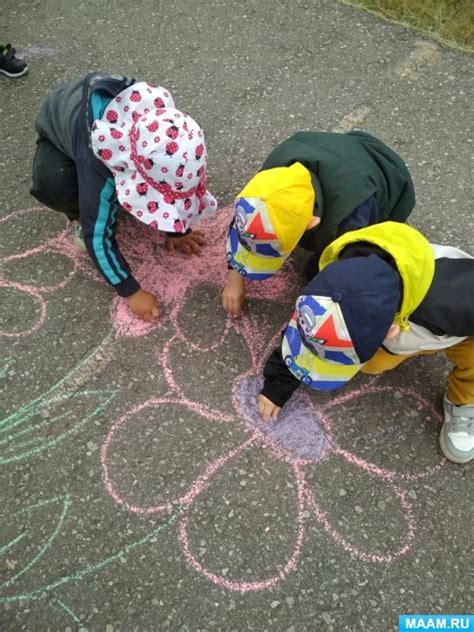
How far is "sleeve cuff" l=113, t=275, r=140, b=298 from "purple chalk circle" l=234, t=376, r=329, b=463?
468 millimetres

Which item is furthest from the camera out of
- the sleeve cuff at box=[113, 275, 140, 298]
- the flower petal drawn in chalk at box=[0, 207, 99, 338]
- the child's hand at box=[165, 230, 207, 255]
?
the child's hand at box=[165, 230, 207, 255]

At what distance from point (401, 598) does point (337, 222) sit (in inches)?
41.5

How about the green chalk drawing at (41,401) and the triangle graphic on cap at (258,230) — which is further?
the green chalk drawing at (41,401)

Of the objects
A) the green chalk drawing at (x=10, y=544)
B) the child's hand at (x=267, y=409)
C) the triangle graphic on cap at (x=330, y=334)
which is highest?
the triangle graphic on cap at (x=330, y=334)

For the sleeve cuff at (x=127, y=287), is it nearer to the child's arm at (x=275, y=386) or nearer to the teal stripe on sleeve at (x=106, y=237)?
the teal stripe on sleeve at (x=106, y=237)

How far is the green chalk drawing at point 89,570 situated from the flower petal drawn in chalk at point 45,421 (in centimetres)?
34

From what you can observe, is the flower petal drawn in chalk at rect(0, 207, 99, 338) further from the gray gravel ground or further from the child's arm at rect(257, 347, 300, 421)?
the child's arm at rect(257, 347, 300, 421)

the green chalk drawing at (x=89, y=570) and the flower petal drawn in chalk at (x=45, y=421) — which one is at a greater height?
the flower petal drawn in chalk at (x=45, y=421)

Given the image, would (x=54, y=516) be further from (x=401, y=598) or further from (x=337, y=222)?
(x=337, y=222)

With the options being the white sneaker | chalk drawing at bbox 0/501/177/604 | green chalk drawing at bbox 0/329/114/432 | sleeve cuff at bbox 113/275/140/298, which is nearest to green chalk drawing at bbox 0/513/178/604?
chalk drawing at bbox 0/501/177/604

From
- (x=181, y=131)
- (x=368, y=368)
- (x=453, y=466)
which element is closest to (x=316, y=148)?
(x=181, y=131)

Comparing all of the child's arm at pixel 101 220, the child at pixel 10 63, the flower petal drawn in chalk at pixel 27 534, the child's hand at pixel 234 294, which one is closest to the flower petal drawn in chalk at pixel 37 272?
the child's arm at pixel 101 220

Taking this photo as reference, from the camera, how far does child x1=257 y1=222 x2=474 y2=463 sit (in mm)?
1301

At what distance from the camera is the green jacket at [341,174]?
64.7 inches
